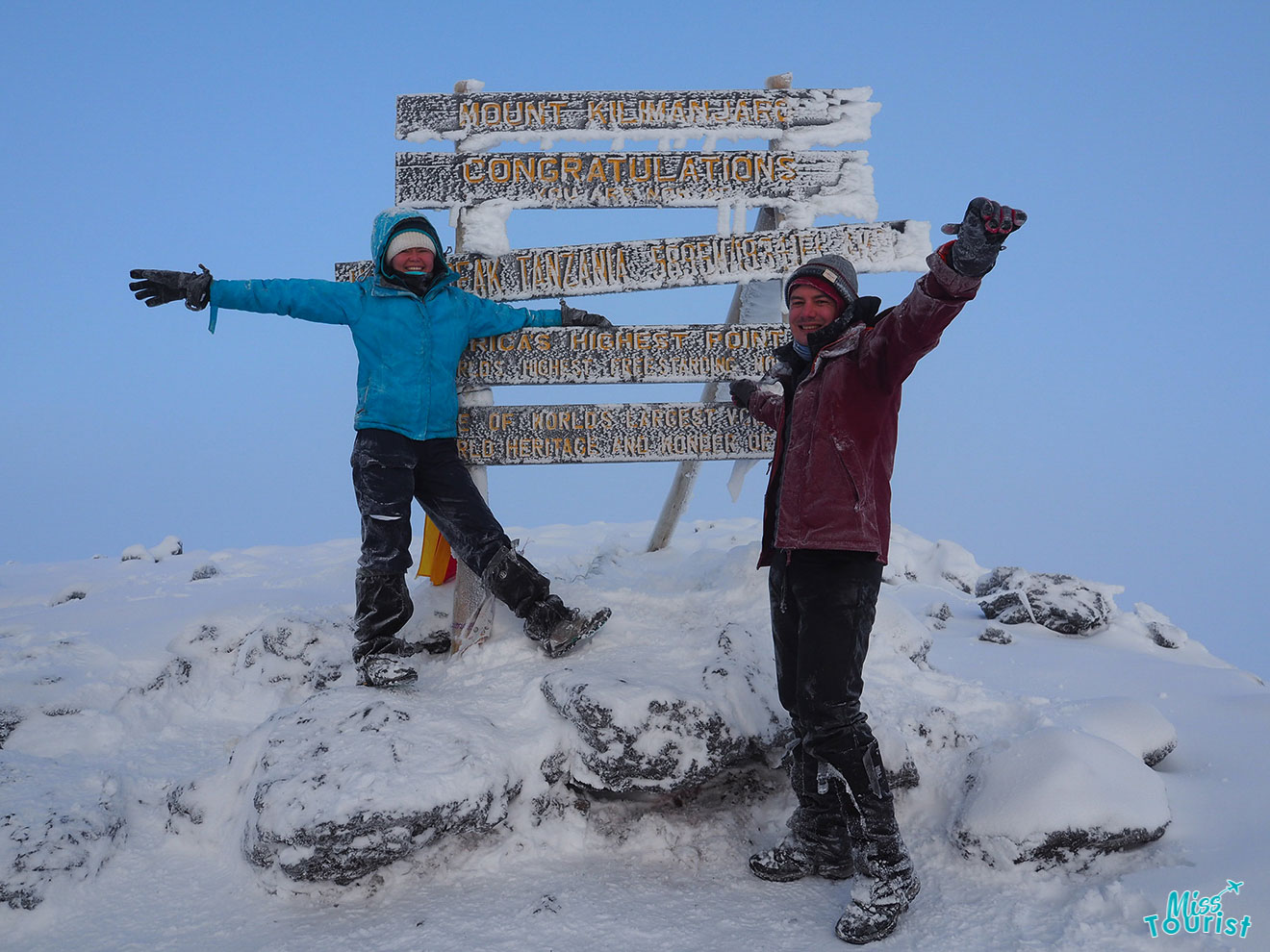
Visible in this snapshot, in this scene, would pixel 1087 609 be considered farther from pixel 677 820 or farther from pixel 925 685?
pixel 677 820

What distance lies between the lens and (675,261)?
5.18m

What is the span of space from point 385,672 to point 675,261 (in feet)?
9.71

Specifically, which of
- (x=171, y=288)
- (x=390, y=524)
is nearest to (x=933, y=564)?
(x=390, y=524)

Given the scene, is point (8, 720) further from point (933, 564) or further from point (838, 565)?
point (933, 564)

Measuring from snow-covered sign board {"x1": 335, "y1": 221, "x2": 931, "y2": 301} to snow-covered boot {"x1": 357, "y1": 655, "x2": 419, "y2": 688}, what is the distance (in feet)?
7.41

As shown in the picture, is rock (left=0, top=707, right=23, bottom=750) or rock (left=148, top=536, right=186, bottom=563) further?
rock (left=148, top=536, right=186, bottom=563)

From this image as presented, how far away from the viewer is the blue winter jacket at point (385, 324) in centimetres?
452

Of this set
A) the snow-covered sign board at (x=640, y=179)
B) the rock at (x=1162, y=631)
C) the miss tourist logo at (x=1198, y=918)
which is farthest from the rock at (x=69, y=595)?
the rock at (x=1162, y=631)

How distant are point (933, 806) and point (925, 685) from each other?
2.69 ft

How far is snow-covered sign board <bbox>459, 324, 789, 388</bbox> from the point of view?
5051 mm

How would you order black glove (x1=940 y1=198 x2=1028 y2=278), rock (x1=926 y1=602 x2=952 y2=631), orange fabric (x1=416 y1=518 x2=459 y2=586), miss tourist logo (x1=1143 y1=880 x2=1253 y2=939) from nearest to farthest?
black glove (x1=940 y1=198 x2=1028 y2=278)
miss tourist logo (x1=1143 y1=880 x2=1253 y2=939)
orange fabric (x1=416 y1=518 x2=459 y2=586)
rock (x1=926 y1=602 x2=952 y2=631)

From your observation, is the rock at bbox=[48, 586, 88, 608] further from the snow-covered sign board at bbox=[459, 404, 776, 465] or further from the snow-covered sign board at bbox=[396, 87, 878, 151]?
the snow-covered sign board at bbox=[396, 87, 878, 151]

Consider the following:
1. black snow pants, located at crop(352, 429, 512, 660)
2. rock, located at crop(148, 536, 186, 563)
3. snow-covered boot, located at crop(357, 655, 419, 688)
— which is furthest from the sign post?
rock, located at crop(148, 536, 186, 563)

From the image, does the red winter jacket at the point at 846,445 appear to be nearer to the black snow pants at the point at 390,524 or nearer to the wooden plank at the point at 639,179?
the black snow pants at the point at 390,524
